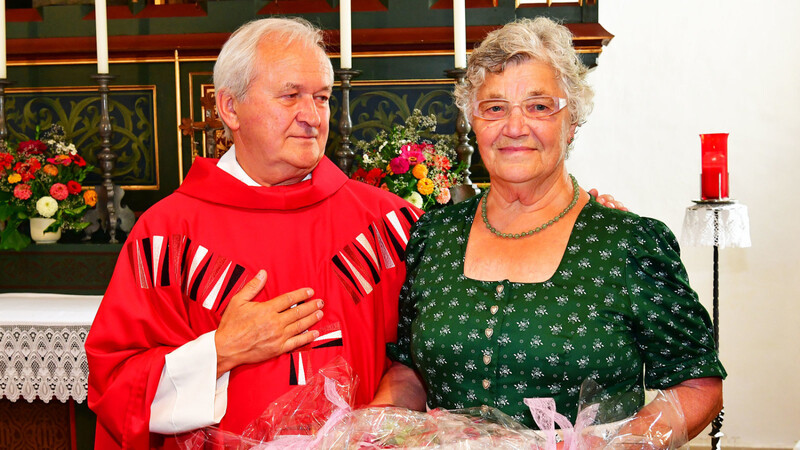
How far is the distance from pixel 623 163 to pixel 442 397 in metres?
3.04

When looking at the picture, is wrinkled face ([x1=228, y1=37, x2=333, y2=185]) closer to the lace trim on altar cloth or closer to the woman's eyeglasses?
the woman's eyeglasses

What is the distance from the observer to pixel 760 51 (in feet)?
14.7

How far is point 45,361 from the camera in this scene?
3.11 metres

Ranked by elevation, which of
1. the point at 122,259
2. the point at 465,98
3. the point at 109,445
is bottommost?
the point at 109,445

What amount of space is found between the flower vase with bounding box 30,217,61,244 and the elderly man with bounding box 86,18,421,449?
157 cm

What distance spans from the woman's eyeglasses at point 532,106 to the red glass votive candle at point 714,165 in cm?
212

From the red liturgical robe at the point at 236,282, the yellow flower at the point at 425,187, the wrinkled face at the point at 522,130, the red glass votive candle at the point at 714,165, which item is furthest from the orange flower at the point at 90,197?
the red glass votive candle at the point at 714,165

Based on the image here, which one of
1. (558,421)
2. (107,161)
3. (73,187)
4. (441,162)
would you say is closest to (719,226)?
(441,162)

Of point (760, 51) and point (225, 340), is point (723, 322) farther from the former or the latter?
point (225, 340)

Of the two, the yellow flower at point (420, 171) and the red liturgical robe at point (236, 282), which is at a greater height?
the yellow flower at point (420, 171)

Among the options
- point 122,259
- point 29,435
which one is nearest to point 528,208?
point 122,259

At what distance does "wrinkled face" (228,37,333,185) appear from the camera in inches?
87.5

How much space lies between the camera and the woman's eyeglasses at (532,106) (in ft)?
6.10

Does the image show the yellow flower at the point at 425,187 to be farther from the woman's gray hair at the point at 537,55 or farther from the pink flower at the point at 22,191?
the pink flower at the point at 22,191
